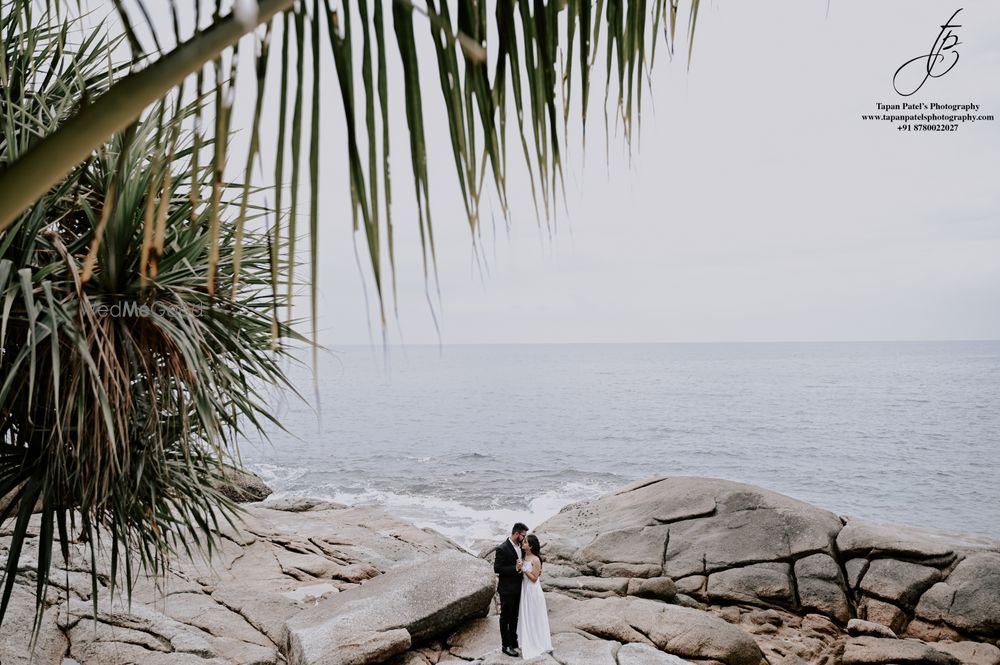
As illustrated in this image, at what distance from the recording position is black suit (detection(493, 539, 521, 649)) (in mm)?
7762

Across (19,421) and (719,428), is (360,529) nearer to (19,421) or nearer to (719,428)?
(19,421)

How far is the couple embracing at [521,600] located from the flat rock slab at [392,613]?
27.2 inches

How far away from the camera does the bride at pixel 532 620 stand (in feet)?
24.7

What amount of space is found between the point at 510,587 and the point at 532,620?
41 centimetres

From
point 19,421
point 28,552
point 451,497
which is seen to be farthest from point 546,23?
point 451,497

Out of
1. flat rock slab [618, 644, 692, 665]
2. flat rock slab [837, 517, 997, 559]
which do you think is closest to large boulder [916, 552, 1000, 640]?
flat rock slab [837, 517, 997, 559]

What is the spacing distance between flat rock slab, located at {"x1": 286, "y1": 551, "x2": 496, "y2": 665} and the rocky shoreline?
21mm

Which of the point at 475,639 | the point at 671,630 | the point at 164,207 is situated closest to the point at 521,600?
the point at 475,639

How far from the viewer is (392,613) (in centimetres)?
771

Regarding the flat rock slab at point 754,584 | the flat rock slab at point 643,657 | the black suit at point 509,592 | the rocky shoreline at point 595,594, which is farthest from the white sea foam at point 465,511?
the flat rock slab at point 643,657

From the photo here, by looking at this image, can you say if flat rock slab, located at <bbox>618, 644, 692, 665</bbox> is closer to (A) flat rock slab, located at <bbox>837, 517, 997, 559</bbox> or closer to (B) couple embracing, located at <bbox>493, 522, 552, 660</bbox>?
(B) couple embracing, located at <bbox>493, 522, 552, 660</bbox>
